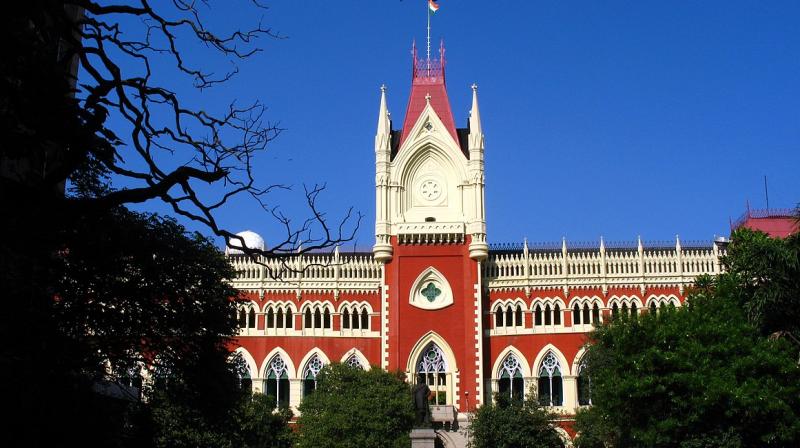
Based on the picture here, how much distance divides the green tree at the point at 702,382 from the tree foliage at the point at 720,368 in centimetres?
4

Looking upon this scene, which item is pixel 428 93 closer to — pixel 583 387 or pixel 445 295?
pixel 445 295

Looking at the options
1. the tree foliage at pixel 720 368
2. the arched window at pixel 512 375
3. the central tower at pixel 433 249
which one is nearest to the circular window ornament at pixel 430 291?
the central tower at pixel 433 249

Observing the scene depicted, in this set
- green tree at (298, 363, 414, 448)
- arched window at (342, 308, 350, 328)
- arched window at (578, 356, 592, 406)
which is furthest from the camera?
arched window at (342, 308, 350, 328)

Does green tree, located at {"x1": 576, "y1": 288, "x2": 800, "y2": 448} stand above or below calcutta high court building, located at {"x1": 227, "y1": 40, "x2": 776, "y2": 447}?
below

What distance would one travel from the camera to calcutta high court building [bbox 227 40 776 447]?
5809 centimetres

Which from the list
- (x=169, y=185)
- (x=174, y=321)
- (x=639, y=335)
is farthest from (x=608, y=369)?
(x=169, y=185)

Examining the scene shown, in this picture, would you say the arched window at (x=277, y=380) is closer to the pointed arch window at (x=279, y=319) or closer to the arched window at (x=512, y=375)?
the pointed arch window at (x=279, y=319)

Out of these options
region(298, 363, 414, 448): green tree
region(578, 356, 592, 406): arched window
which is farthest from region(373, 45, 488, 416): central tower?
region(578, 356, 592, 406): arched window

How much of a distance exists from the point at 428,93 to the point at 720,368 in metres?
29.2

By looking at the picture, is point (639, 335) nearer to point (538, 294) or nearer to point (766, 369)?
point (766, 369)

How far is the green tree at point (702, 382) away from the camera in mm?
38219

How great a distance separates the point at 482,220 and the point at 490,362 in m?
8.22

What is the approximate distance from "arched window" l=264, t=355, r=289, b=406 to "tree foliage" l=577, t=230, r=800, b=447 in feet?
72.9

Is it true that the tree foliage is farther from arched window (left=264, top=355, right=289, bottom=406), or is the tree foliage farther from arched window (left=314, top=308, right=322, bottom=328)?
arched window (left=264, top=355, right=289, bottom=406)
